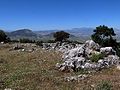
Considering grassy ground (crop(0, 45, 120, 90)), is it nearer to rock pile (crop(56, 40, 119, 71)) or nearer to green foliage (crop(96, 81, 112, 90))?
green foliage (crop(96, 81, 112, 90))

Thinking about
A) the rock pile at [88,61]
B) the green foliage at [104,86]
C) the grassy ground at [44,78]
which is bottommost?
the grassy ground at [44,78]

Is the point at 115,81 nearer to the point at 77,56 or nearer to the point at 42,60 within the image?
the point at 77,56

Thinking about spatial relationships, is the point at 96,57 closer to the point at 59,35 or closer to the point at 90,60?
the point at 90,60

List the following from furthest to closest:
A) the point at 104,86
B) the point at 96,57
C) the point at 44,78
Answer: the point at 96,57 < the point at 44,78 < the point at 104,86

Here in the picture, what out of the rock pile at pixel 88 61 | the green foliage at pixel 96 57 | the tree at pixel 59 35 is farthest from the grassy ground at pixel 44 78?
the tree at pixel 59 35

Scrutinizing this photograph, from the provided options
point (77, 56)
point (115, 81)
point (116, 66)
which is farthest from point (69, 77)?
point (77, 56)

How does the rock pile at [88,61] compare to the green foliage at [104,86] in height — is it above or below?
above

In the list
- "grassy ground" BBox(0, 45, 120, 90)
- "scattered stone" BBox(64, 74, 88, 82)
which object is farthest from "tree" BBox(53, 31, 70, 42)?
"scattered stone" BBox(64, 74, 88, 82)

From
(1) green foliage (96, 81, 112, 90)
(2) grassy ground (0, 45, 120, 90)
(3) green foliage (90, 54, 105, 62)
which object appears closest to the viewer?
(1) green foliage (96, 81, 112, 90)

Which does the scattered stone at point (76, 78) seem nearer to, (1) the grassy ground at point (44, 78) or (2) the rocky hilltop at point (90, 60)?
(1) the grassy ground at point (44, 78)

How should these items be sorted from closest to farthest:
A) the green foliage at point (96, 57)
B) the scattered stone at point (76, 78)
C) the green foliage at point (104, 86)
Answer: the green foliage at point (104, 86) < the scattered stone at point (76, 78) < the green foliage at point (96, 57)

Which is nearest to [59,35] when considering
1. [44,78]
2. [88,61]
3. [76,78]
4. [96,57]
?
[96,57]

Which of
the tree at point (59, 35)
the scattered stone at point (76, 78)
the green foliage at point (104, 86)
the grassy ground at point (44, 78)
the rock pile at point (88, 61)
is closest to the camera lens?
the green foliage at point (104, 86)

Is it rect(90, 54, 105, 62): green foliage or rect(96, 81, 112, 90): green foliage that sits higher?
rect(90, 54, 105, 62): green foliage
